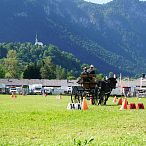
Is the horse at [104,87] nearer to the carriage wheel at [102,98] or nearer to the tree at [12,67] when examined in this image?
the carriage wheel at [102,98]

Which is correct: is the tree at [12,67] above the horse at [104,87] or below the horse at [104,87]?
above

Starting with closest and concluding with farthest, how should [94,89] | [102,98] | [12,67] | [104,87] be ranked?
[104,87] < [102,98] < [94,89] < [12,67]

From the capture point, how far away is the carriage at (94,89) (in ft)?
95.8

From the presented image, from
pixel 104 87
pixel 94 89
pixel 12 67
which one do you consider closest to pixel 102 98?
pixel 104 87

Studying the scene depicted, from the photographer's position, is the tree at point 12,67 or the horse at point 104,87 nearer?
the horse at point 104,87

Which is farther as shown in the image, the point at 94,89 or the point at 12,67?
the point at 12,67

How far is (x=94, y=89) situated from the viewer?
1176 inches

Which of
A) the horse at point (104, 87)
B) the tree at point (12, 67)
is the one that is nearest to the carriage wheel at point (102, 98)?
the horse at point (104, 87)

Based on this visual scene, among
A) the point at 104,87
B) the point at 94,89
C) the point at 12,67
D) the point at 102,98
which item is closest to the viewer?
the point at 104,87

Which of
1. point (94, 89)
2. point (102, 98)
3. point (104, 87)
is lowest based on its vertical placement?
point (102, 98)

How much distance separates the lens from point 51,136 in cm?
1136

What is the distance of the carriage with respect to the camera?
2919 centimetres

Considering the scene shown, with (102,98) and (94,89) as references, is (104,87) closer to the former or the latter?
(102,98)

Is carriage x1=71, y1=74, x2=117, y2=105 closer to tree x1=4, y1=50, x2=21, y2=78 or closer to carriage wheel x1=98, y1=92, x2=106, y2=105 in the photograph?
carriage wheel x1=98, y1=92, x2=106, y2=105
